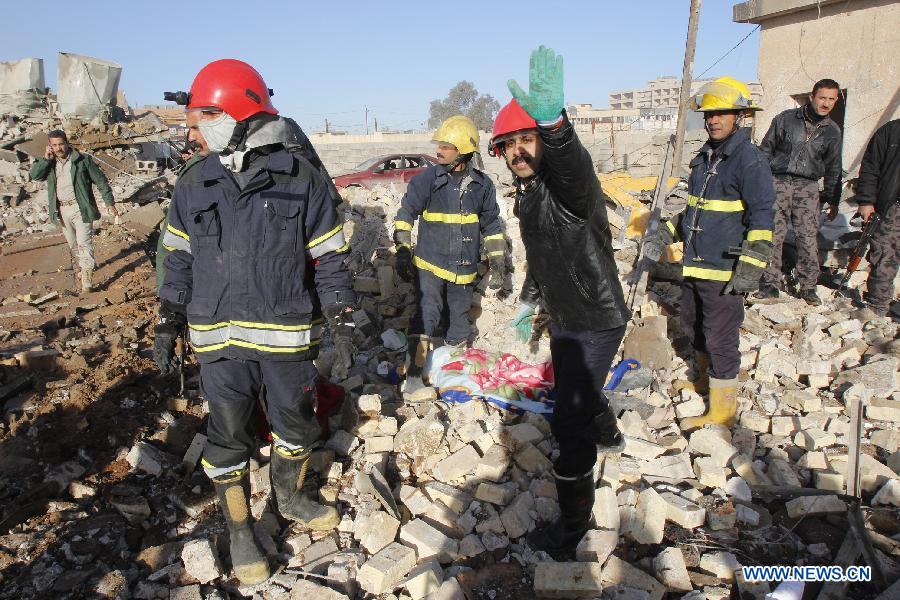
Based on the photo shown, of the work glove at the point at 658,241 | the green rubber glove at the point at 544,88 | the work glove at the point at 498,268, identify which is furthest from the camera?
the work glove at the point at 498,268

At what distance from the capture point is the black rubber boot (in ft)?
9.62

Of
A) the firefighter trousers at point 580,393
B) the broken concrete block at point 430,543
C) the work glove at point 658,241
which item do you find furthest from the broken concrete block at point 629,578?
the work glove at point 658,241

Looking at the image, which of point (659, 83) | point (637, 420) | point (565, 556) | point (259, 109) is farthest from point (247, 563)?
point (659, 83)

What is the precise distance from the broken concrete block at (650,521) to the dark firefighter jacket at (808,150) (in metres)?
4.08

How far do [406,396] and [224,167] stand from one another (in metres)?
2.32

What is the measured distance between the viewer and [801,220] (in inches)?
218

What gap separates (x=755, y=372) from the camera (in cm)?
445

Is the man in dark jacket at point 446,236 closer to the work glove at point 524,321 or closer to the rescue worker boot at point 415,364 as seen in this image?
the rescue worker boot at point 415,364

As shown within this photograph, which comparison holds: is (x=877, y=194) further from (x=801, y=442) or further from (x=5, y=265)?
(x=5, y=265)

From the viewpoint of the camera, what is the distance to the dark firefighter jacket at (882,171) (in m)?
4.94

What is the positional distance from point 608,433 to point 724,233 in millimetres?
1529

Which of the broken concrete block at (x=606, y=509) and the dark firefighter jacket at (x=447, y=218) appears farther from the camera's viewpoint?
the dark firefighter jacket at (x=447, y=218)

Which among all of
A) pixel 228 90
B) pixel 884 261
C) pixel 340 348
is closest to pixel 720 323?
pixel 340 348

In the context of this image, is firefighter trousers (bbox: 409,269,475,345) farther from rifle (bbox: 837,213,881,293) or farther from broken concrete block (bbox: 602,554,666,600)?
rifle (bbox: 837,213,881,293)
